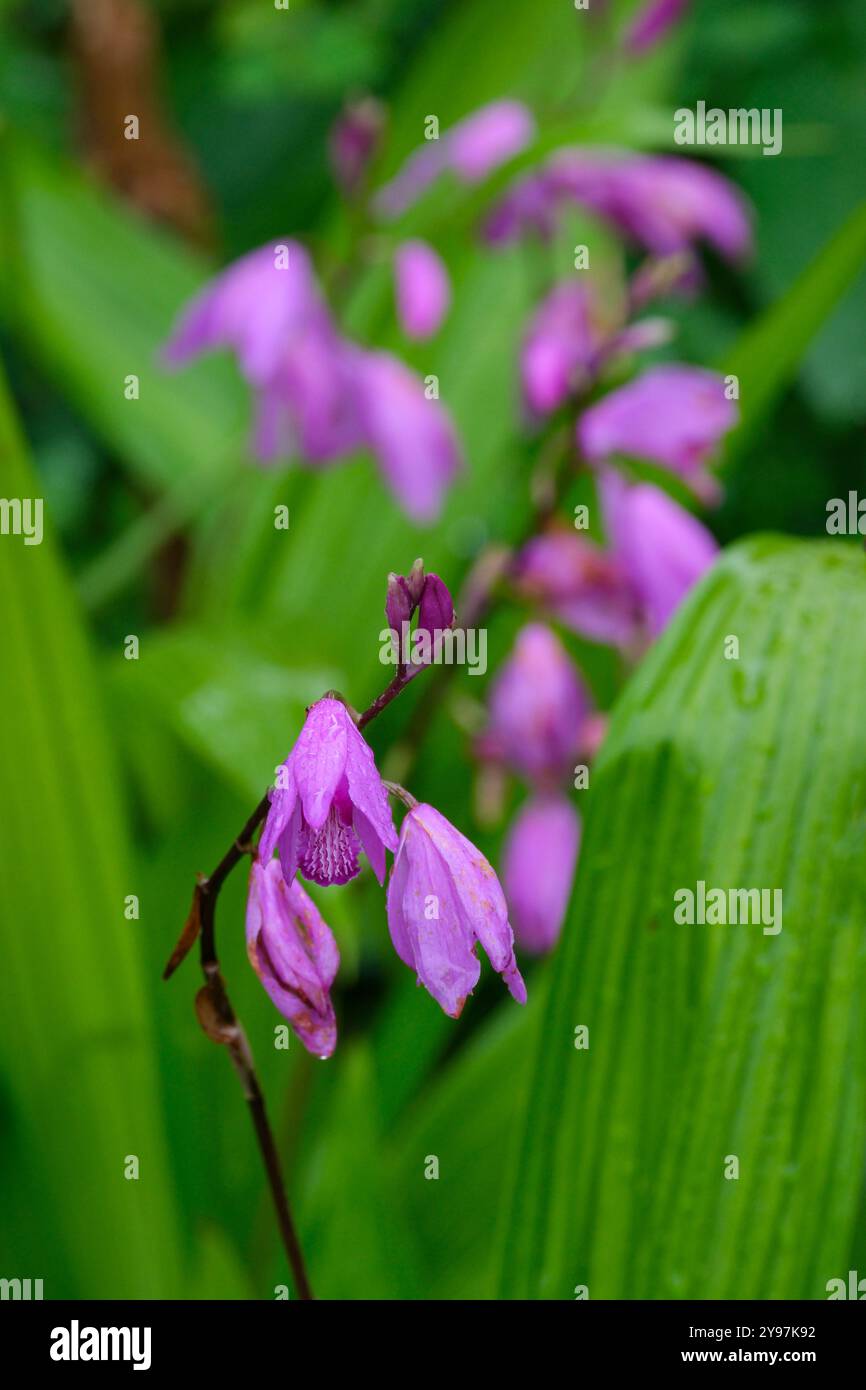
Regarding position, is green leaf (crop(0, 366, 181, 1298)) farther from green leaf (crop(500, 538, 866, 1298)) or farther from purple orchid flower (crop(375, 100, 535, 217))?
purple orchid flower (crop(375, 100, 535, 217))

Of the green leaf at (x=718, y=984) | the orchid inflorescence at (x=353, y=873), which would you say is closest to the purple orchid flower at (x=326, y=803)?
the orchid inflorescence at (x=353, y=873)

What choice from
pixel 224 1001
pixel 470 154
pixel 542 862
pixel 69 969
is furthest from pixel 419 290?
pixel 224 1001

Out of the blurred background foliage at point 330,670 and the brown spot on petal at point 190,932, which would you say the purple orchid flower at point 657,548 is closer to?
the blurred background foliage at point 330,670

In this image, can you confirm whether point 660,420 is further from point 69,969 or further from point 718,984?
point 69,969

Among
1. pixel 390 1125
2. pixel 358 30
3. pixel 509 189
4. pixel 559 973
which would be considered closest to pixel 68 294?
pixel 358 30

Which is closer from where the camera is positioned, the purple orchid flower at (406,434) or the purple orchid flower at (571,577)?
the purple orchid flower at (571,577)

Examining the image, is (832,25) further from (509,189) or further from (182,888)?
(182,888)
